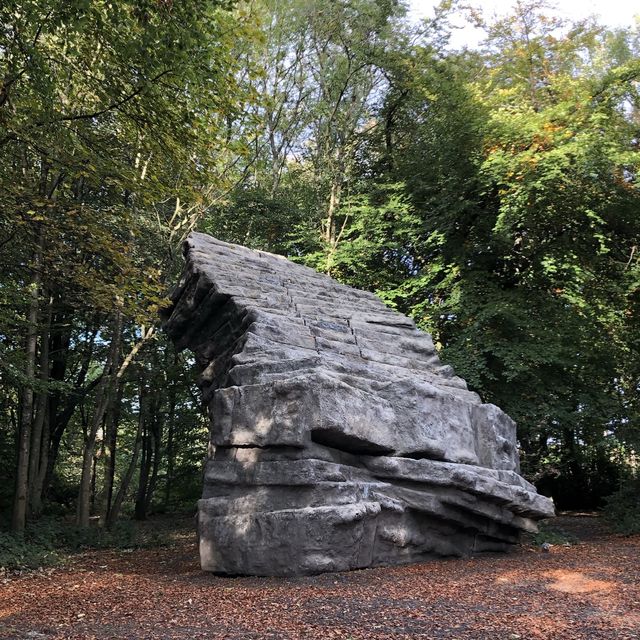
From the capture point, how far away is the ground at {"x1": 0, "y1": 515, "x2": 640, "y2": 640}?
3301 millimetres

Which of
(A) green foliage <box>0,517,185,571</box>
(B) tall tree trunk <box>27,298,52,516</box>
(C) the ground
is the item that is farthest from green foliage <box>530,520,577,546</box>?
(B) tall tree trunk <box>27,298,52,516</box>

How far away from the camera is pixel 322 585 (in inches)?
176

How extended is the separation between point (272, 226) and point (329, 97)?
14.5 ft

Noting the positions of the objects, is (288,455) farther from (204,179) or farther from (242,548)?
(204,179)

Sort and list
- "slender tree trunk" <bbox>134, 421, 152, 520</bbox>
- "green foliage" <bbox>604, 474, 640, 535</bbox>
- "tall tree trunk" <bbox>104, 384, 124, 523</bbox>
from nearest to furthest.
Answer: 1. "green foliage" <bbox>604, 474, 640, 535</bbox>
2. "tall tree trunk" <bbox>104, 384, 124, 523</bbox>
3. "slender tree trunk" <bbox>134, 421, 152, 520</bbox>

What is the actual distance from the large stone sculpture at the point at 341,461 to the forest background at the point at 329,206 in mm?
2618

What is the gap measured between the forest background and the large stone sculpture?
2.62m

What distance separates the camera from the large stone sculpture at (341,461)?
16.1ft

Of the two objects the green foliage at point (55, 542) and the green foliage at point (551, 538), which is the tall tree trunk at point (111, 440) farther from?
the green foliage at point (551, 538)

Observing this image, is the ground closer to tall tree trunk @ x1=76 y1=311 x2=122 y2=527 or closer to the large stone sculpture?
the large stone sculpture

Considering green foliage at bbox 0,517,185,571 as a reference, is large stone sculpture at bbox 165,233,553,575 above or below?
above

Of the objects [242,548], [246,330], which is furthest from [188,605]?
[246,330]

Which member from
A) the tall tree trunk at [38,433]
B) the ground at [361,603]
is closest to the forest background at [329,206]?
the tall tree trunk at [38,433]

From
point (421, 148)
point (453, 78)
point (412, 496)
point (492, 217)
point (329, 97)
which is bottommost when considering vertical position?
point (412, 496)
